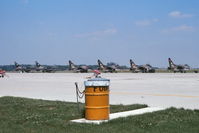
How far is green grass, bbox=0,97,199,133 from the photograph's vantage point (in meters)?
9.07

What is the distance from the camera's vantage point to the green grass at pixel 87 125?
9.07m

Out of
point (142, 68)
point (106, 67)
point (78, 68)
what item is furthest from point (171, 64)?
point (78, 68)

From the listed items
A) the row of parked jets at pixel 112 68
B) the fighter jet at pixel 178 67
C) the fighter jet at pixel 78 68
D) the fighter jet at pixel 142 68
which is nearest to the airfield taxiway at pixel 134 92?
the fighter jet at pixel 178 67

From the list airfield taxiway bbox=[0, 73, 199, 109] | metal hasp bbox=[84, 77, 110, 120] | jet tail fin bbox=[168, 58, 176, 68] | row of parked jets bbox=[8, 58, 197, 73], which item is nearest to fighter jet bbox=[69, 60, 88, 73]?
row of parked jets bbox=[8, 58, 197, 73]

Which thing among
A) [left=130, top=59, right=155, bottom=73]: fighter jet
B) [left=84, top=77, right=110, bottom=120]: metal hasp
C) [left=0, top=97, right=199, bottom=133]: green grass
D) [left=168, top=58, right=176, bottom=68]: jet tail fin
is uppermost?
[left=168, top=58, right=176, bottom=68]: jet tail fin

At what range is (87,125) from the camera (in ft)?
31.8

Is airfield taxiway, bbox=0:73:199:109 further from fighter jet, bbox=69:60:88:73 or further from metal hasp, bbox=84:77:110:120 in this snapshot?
fighter jet, bbox=69:60:88:73

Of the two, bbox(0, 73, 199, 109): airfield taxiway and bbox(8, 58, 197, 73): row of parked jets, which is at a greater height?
bbox(8, 58, 197, 73): row of parked jets

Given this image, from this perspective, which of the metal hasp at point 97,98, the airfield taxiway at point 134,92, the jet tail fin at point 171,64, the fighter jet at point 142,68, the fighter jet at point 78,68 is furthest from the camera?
the fighter jet at point 78,68

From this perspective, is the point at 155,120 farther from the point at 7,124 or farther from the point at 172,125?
the point at 7,124

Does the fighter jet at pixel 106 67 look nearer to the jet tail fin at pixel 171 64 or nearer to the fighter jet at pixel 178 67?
the jet tail fin at pixel 171 64

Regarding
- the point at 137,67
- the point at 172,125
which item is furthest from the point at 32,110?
the point at 137,67

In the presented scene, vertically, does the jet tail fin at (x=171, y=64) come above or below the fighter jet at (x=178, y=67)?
above

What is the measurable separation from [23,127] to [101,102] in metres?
2.17
